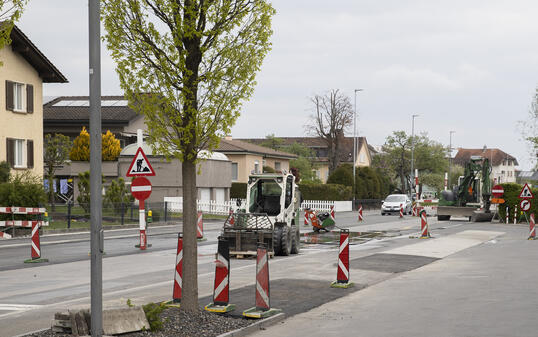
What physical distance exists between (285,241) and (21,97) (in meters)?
21.1

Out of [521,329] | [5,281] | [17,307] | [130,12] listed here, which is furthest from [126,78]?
[5,281]

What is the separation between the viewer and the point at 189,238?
9414mm

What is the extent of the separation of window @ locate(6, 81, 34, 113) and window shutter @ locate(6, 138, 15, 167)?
161 cm

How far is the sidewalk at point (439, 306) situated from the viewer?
31.3 feet

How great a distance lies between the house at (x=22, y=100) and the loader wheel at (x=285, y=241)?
18159 mm

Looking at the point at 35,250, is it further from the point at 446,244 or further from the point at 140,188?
the point at 446,244

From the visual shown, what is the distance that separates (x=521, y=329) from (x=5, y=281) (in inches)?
407

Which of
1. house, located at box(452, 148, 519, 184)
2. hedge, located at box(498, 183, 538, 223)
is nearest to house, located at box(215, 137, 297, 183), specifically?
hedge, located at box(498, 183, 538, 223)

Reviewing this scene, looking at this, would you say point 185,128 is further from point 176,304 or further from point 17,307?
point 17,307

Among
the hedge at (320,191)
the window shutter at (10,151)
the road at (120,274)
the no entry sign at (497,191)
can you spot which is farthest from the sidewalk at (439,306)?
the hedge at (320,191)

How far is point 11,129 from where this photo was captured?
34719 millimetres

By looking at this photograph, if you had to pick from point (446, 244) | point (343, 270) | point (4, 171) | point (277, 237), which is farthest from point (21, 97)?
point (343, 270)

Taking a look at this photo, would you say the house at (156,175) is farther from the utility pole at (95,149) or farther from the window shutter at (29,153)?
the utility pole at (95,149)

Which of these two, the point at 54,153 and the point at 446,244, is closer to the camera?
the point at 446,244
